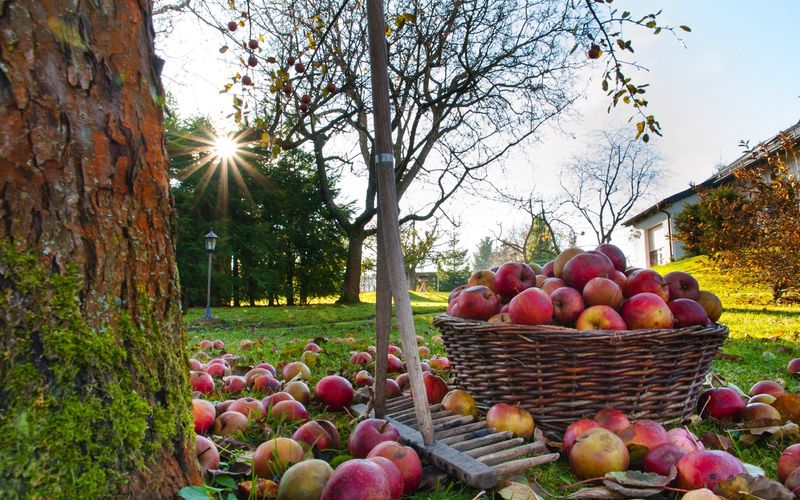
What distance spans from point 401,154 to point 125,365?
1306 cm

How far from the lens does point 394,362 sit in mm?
3252

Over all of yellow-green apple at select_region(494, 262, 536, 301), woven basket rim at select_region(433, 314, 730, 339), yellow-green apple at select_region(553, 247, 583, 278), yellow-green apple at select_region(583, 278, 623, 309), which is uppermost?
yellow-green apple at select_region(553, 247, 583, 278)

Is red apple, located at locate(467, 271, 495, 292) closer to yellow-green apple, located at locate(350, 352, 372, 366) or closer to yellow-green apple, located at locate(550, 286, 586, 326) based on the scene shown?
yellow-green apple, located at locate(550, 286, 586, 326)

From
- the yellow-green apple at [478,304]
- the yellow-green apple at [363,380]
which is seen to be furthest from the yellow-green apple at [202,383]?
the yellow-green apple at [478,304]

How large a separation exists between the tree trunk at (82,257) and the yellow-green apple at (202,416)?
0.68m

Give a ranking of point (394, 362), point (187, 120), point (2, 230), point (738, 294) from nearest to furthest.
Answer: point (2, 230) < point (394, 362) < point (738, 294) < point (187, 120)

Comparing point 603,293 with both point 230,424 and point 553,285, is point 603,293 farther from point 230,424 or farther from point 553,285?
point 230,424

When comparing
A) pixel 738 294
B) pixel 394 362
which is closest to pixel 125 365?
pixel 394 362

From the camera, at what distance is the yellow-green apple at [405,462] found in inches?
57.8

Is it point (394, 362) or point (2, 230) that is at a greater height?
point (2, 230)

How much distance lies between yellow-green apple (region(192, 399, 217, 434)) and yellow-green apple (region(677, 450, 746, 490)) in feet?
5.40

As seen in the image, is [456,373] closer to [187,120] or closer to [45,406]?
[45,406]

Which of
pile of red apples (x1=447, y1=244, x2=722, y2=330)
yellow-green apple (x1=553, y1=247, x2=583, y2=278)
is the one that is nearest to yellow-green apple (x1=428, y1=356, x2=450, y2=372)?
pile of red apples (x1=447, y1=244, x2=722, y2=330)

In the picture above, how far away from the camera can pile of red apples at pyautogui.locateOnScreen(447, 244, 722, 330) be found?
2064mm
